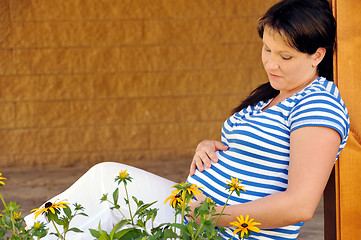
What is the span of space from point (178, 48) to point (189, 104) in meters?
0.49

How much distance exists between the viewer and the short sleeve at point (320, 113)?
4.63ft

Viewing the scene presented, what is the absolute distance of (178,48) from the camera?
508 centimetres

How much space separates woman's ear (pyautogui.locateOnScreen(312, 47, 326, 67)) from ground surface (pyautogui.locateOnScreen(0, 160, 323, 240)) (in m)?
2.39

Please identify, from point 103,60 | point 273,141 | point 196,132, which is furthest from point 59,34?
point 273,141

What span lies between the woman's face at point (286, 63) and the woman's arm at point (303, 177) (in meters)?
0.20

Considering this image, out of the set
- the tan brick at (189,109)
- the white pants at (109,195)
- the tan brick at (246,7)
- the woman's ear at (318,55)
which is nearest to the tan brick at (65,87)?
the tan brick at (189,109)

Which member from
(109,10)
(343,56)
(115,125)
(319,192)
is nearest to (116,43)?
(109,10)

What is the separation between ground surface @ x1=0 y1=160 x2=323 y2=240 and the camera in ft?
14.1

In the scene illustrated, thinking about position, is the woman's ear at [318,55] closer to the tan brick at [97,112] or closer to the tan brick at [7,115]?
the tan brick at [97,112]

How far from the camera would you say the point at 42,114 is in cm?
504

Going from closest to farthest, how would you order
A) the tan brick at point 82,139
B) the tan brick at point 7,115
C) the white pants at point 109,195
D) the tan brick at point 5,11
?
the white pants at point 109,195
the tan brick at point 5,11
the tan brick at point 7,115
the tan brick at point 82,139

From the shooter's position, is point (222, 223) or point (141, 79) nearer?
point (222, 223)

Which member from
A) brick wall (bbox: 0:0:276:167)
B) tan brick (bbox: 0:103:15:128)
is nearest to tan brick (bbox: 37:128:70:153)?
brick wall (bbox: 0:0:276:167)

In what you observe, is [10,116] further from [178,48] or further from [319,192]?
[319,192]
